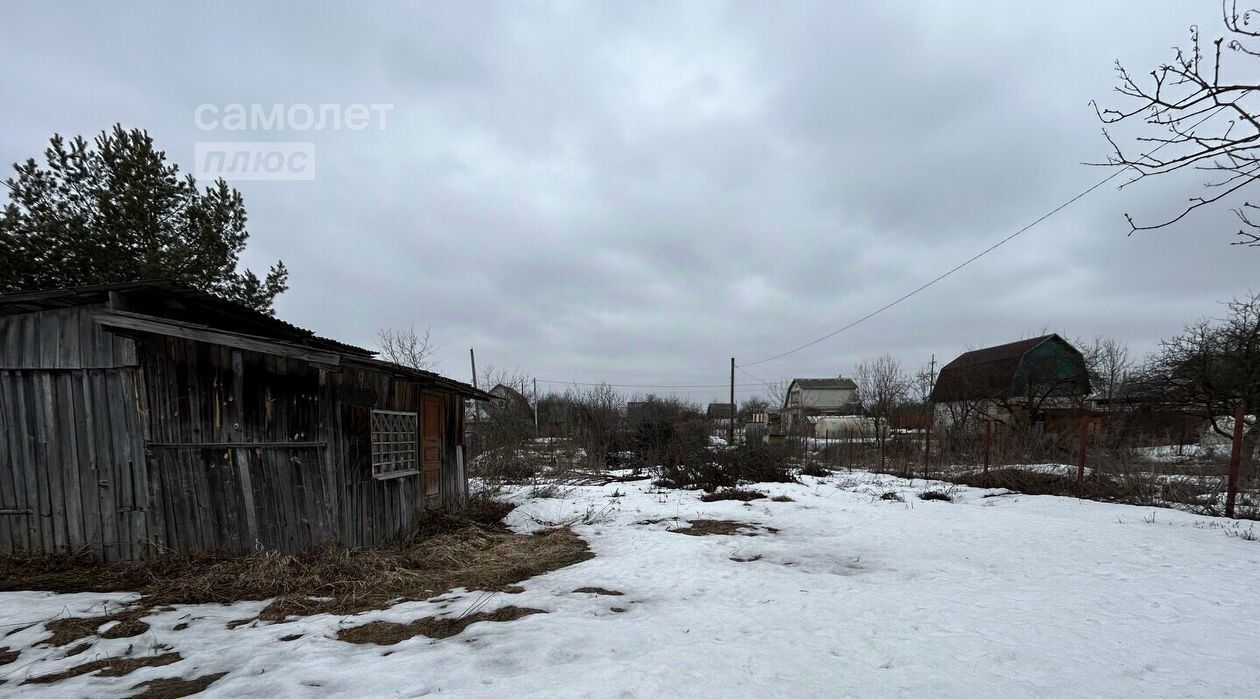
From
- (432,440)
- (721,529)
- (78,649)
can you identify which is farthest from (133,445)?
(721,529)

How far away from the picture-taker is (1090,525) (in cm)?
898

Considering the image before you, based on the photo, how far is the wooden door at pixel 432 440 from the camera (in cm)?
884

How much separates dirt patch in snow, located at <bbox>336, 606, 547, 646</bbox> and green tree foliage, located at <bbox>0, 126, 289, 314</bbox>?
11543 millimetres

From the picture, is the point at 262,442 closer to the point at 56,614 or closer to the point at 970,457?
the point at 56,614

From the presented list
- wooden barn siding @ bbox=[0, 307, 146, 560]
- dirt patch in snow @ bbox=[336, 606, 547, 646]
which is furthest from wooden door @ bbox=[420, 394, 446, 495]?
dirt patch in snow @ bbox=[336, 606, 547, 646]

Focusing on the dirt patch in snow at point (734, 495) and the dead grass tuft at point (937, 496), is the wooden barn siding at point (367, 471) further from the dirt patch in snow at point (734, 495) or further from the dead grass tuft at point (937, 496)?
the dead grass tuft at point (937, 496)

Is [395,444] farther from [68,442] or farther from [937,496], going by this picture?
[937,496]

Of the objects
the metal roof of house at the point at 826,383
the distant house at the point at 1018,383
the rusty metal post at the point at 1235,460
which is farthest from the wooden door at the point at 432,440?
the metal roof of house at the point at 826,383

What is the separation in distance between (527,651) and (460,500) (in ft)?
21.2

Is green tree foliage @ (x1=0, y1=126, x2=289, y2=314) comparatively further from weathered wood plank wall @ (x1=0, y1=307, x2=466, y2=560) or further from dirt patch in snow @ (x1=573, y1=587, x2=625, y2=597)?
dirt patch in snow @ (x1=573, y1=587, x2=625, y2=597)

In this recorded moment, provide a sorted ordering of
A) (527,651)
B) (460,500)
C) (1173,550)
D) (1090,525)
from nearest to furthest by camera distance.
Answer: (527,651) → (1173,550) → (1090,525) → (460,500)

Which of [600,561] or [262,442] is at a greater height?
[262,442]

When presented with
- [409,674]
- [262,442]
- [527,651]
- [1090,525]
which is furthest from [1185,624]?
[262,442]

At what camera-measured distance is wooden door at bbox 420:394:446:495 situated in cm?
884
